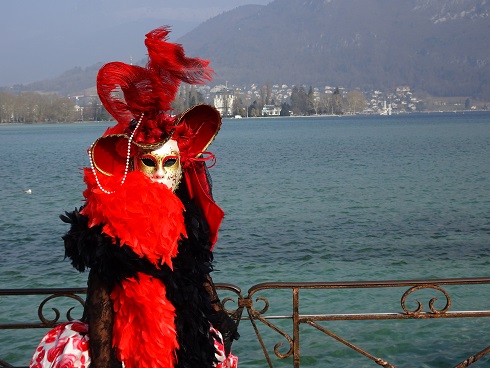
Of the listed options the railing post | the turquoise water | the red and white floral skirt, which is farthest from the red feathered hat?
the turquoise water

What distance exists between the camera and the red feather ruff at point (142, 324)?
10.2 feet

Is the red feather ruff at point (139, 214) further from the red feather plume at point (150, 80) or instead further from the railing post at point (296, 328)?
the railing post at point (296, 328)

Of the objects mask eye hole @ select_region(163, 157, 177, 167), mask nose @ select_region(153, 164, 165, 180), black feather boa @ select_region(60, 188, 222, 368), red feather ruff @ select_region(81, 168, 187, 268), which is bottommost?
black feather boa @ select_region(60, 188, 222, 368)

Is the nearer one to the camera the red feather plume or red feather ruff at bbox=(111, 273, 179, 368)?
red feather ruff at bbox=(111, 273, 179, 368)

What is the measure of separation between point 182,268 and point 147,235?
268 mm

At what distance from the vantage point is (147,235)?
3104 millimetres

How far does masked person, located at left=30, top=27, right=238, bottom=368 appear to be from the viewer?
3.07 meters

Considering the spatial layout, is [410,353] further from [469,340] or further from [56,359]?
[56,359]

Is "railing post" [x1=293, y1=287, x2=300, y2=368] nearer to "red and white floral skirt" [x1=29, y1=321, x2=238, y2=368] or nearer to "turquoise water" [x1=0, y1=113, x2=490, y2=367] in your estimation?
"red and white floral skirt" [x1=29, y1=321, x2=238, y2=368]

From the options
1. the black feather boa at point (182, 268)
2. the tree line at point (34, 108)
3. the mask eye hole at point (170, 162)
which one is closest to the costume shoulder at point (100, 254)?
the black feather boa at point (182, 268)

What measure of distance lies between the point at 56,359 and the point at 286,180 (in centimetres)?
2955

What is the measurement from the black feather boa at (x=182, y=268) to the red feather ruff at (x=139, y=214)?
0.15ft

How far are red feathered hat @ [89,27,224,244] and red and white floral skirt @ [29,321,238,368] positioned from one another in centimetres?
68

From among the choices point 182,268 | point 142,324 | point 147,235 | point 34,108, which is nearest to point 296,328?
point 182,268
